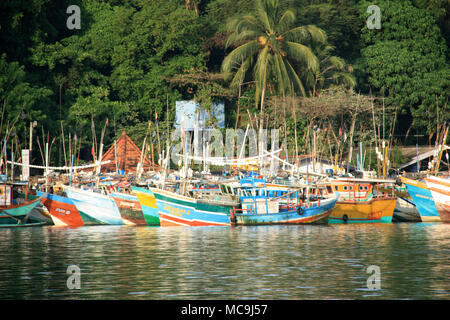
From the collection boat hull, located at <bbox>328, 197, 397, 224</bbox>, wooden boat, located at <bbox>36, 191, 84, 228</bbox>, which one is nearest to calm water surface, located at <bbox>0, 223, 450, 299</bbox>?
wooden boat, located at <bbox>36, 191, 84, 228</bbox>

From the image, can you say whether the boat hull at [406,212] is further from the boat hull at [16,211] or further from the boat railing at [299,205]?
the boat hull at [16,211]

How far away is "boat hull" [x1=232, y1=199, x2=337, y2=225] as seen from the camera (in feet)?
153

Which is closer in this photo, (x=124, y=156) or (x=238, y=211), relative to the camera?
(x=238, y=211)

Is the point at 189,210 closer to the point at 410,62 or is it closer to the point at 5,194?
the point at 5,194

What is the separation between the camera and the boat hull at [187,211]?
4584cm

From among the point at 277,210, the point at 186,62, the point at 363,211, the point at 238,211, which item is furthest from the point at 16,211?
the point at 186,62

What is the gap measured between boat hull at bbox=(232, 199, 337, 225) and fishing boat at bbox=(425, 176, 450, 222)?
580cm

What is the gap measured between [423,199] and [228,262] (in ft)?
69.7

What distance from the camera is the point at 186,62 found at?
240 feet

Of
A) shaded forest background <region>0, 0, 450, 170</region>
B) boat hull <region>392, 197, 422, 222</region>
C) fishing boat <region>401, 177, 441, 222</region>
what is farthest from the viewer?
shaded forest background <region>0, 0, 450, 170</region>

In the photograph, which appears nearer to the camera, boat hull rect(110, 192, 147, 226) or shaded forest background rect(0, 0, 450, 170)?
boat hull rect(110, 192, 147, 226)

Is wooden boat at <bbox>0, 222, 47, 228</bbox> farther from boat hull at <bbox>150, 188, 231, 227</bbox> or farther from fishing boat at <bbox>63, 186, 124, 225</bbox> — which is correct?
boat hull at <bbox>150, 188, 231, 227</bbox>
